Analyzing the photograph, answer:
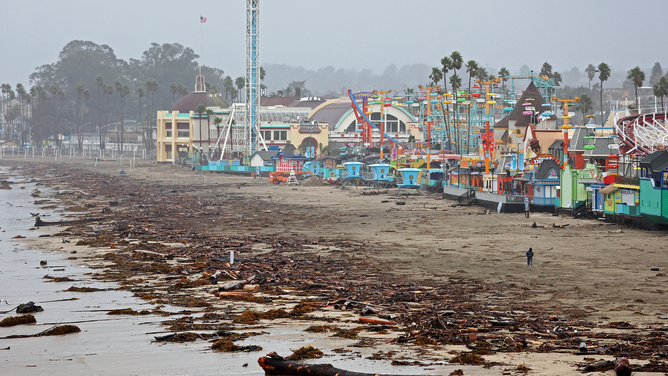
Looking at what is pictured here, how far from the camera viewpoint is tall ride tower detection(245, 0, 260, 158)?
342 ft

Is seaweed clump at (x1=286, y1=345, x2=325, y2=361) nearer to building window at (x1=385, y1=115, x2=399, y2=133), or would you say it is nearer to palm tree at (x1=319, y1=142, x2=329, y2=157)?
palm tree at (x1=319, y1=142, x2=329, y2=157)

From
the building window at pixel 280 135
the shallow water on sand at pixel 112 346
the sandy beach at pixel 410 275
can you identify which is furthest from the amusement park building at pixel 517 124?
the shallow water on sand at pixel 112 346

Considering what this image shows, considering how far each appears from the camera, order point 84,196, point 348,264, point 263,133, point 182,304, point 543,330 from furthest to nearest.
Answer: point 263,133, point 84,196, point 348,264, point 182,304, point 543,330

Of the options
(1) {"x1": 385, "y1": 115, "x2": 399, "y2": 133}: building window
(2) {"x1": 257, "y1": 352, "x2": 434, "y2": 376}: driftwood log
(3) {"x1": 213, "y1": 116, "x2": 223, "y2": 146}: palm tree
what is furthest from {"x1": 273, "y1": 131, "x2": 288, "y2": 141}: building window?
(2) {"x1": 257, "y1": 352, "x2": 434, "y2": 376}: driftwood log

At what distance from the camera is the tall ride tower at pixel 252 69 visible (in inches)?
4102

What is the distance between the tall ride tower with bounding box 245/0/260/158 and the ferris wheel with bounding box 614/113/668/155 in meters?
62.4

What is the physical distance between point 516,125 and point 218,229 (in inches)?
1821

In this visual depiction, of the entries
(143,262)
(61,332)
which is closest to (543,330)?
(61,332)

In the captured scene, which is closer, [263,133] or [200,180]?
[200,180]

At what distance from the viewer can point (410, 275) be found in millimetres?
22906

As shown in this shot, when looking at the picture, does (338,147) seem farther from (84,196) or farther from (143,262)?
(143,262)

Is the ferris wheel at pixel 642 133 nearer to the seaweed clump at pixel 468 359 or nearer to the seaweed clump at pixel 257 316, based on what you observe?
the seaweed clump at pixel 257 316

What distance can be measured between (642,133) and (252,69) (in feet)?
226

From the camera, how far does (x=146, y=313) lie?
680 inches
